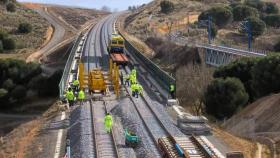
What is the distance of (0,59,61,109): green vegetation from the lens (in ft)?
203

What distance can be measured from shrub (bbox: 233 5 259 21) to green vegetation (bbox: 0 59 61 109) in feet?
194

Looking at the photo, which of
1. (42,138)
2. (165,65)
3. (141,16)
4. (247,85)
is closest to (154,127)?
(42,138)

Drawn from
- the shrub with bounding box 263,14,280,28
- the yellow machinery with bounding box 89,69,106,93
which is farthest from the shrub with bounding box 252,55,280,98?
the shrub with bounding box 263,14,280,28

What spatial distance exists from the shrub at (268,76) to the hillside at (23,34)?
52.4 metres

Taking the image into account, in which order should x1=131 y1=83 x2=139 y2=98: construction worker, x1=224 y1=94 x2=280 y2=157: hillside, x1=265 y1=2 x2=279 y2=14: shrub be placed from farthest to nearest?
x1=265 y1=2 x2=279 y2=14: shrub
x1=131 y1=83 x2=139 y2=98: construction worker
x1=224 y1=94 x2=280 y2=157: hillside

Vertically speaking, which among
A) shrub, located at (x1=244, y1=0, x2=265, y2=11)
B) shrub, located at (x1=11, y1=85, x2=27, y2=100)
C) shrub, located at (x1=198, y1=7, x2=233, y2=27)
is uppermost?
shrub, located at (x1=244, y1=0, x2=265, y2=11)

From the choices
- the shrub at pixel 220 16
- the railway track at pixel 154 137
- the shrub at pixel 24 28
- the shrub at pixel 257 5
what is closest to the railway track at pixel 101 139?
the railway track at pixel 154 137

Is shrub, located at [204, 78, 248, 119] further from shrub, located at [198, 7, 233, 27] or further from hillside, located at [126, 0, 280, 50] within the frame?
shrub, located at [198, 7, 233, 27]

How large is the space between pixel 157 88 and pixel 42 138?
1735 cm

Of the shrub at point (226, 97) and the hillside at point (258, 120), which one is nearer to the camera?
the hillside at point (258, 120)

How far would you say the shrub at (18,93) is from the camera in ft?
206

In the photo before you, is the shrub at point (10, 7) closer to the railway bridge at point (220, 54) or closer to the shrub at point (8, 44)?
the shrub at point (8, 44)

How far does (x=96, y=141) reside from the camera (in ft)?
93.2

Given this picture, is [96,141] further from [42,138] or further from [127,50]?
[127,50]
